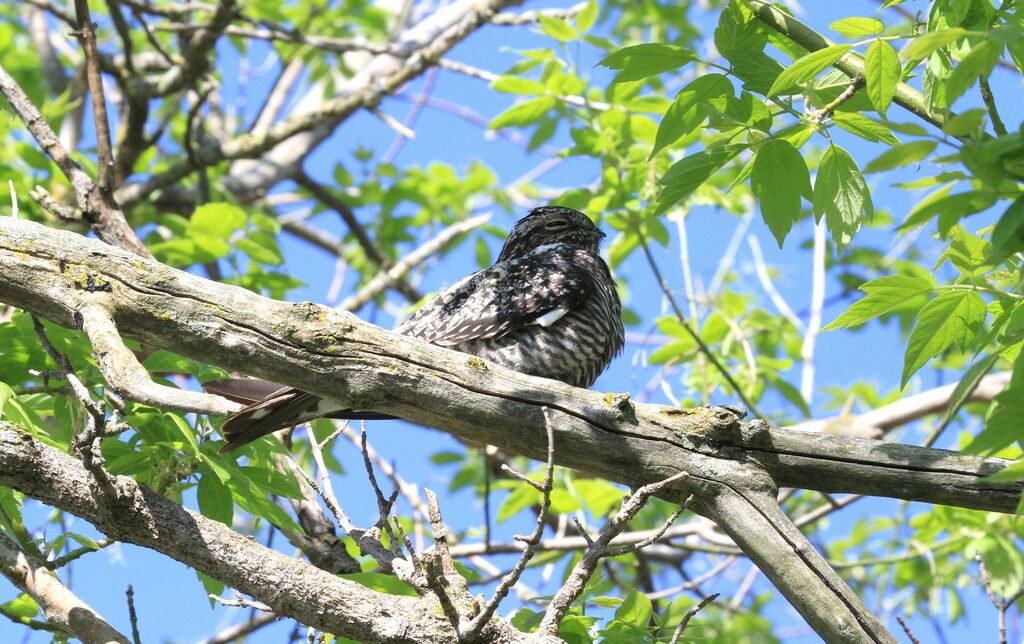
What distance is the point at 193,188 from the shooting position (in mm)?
6262

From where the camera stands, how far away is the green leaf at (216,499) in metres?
2.93

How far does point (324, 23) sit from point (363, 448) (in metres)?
6.03

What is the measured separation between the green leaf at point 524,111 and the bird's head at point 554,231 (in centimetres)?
85

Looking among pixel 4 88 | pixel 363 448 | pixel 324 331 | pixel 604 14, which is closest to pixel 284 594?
pixel 363 448

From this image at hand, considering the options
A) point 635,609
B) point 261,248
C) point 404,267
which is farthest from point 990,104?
point 404,267

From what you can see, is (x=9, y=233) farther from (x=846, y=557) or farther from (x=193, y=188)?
(x=846, y=557)

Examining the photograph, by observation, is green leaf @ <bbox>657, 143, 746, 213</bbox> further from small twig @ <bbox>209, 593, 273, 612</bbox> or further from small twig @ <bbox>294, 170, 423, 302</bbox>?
small twig @ <bbox>294, 170, 423, 302</bbox>

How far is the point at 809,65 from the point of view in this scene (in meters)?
2.10

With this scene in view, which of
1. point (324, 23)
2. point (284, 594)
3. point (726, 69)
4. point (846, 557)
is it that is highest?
point (324, 23)

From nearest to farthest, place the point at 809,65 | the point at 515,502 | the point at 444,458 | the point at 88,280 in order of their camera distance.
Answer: the point at 809,65, the point at 88,280, the point at 515,502, the point at 444,458

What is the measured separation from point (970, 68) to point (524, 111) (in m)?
2.96

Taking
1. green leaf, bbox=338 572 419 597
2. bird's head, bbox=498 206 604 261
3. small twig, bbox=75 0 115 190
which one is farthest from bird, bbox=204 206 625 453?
green leaf, bbox=338 572 419 597

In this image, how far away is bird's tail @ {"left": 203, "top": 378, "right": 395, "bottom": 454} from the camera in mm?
2986

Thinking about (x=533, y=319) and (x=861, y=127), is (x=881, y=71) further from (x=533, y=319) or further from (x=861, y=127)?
(x=533, y=319)
